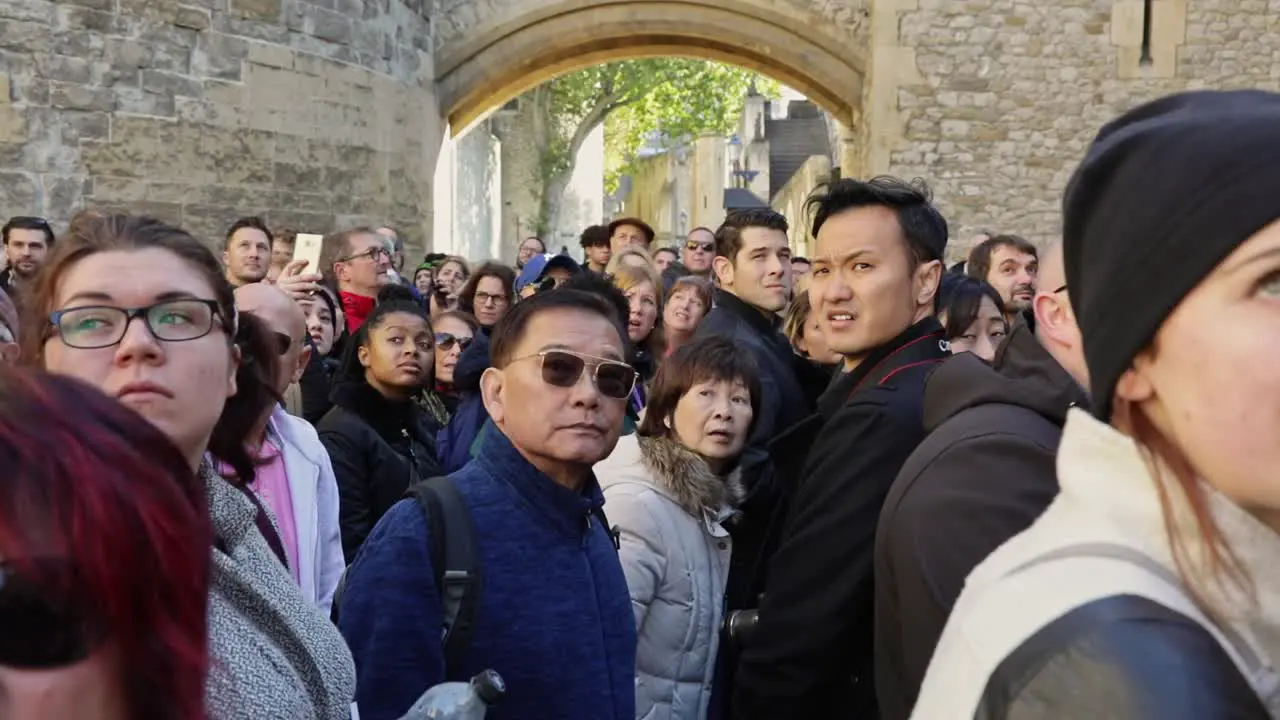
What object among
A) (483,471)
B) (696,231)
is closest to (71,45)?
(696,231)

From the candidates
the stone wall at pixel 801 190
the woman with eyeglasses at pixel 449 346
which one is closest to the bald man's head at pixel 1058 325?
the woman with eyeglasses at pixel 449 346

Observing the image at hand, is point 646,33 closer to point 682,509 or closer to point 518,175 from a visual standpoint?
point 682,509

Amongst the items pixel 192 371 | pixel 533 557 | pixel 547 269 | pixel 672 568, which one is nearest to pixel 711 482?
pixel 672 568

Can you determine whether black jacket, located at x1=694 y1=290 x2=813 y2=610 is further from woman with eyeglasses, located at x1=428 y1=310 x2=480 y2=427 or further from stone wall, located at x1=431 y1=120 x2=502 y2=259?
stone wall, located at x1=431 y1=120 x2=502 y2=259

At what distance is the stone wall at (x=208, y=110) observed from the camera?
9406mm

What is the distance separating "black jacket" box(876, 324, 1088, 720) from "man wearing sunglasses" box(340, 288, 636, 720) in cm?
53

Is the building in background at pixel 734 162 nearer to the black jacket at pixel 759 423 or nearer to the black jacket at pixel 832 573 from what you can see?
the black jacket at pixel 759 423

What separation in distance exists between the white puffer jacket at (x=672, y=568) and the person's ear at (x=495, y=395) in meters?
0.62

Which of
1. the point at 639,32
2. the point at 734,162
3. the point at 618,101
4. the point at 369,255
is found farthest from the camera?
the point at 734,162

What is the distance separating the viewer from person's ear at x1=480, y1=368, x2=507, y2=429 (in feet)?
8.42

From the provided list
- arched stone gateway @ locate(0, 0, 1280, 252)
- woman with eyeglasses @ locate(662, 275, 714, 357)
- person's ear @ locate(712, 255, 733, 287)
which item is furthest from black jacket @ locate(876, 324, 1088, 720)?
arched stone gateway @ locate(0, 0, 1280, 252)

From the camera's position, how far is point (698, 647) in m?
3.09

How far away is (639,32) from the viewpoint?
1372 centimetres

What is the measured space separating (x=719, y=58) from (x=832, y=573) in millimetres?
12557
